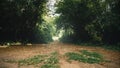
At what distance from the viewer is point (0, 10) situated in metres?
16.8

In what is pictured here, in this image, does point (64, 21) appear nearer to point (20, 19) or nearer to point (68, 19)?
point (68, 19)

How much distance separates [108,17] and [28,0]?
961 centimetres

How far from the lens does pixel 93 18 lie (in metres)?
22.1

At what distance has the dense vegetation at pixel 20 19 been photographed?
56.7 feet

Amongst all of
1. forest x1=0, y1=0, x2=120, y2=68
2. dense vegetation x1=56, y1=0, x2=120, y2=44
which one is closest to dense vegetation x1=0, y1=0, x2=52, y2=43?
forest x1=0, y1=0, x2=120, y2=68

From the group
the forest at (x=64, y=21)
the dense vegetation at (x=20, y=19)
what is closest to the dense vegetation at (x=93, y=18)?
the forest at (x=64, y=21)

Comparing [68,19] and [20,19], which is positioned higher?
[68,19]

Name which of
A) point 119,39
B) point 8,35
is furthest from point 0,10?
point 119,39

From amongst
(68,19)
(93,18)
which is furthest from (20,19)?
(93,18)

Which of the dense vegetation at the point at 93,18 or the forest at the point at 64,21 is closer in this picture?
the forest at the point at 64,21

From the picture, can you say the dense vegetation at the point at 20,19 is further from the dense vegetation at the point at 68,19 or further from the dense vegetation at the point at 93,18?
the dense vegetation at the point at 93,18

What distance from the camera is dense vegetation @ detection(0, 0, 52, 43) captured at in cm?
1730

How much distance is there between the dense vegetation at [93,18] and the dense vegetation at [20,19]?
3.79 m

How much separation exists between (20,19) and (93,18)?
987cm
